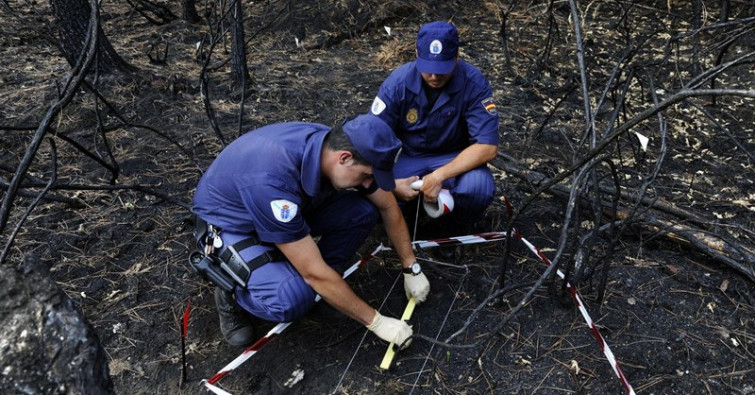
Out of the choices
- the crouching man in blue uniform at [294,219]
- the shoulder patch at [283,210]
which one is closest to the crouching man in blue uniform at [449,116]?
the crouching man in blue uniform at [294,219]

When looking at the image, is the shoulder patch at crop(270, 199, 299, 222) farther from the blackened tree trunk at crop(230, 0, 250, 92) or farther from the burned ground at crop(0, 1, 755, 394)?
the blackened tree trunk at crop(230, 0, 250, 92)

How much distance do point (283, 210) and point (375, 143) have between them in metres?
0.45

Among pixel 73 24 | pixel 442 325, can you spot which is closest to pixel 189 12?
pixel 73 24

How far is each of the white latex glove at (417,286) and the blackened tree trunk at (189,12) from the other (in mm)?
5159

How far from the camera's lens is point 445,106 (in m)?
2.97

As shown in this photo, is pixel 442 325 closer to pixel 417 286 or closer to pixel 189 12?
pixel 417 286

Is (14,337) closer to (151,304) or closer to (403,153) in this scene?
(151,304)

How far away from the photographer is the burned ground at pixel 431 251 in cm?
234

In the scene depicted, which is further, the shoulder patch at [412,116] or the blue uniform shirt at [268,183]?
the shoulder patch at [412,116]

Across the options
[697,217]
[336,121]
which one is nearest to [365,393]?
[697,217]

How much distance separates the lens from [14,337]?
4.42ft

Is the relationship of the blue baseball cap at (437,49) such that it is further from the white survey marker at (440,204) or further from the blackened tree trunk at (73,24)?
the blackened tree trunk at (73,24)

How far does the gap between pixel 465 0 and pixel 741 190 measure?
4.01 meters

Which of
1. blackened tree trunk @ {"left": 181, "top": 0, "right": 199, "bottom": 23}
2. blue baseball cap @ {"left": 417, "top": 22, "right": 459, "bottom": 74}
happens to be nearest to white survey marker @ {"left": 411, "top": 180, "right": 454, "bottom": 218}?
blue baseball cap @ {"left": 417, "top": 22, "right": 459, "bottom": 74}
